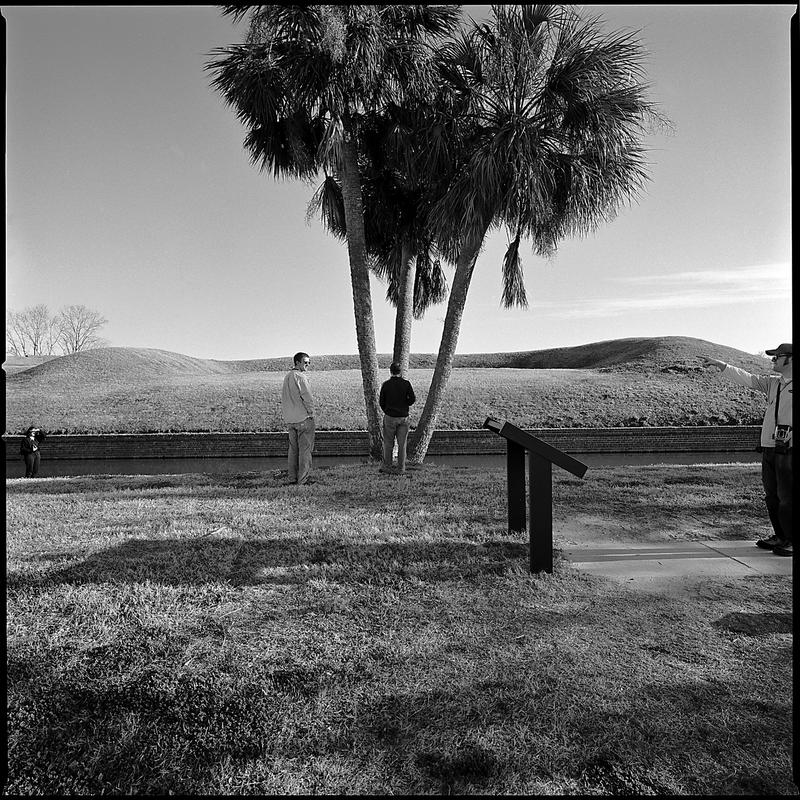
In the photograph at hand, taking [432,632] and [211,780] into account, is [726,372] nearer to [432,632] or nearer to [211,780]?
[432,632]

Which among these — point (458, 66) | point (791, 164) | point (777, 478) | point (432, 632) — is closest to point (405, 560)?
point (432, 632)

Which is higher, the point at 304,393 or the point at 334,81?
the point at 334,81

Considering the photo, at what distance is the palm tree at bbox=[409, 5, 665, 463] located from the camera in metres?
9.53

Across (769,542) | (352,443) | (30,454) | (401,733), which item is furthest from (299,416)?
(30,454)

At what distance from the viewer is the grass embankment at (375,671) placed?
83.9 inches

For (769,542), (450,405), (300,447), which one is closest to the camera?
(769,542)

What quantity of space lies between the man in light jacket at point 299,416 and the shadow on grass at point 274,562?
9.24 ft

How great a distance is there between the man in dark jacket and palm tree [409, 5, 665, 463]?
2.47 m

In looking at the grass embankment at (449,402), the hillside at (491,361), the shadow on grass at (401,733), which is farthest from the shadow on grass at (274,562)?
→ the hillside at (491,361)

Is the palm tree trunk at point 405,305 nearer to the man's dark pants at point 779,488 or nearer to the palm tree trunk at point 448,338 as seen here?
Result: the palm tree trunk at point 448,338

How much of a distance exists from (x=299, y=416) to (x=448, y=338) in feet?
12.3

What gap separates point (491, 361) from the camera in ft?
174

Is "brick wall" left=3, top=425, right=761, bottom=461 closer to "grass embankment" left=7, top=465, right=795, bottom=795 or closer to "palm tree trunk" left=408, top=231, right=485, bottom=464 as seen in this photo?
"palm tree trunk" left=408, top=231, right=485, bottom=464

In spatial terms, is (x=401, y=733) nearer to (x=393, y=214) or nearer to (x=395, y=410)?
(x=395, y=410)
